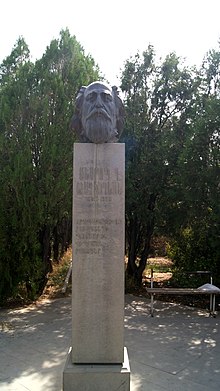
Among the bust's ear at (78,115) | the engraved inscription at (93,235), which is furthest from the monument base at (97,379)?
the bust's ear at (78,115)

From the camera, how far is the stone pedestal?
13.1 feet

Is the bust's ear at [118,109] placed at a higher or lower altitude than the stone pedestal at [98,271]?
higher

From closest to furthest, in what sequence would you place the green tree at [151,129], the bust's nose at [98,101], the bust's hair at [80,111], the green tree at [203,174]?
the bust's nose at [98,101] → the bust's hair at [80,111] → the green tree at [203,174] → the green tree at [151,129]

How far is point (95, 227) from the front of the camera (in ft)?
13.2

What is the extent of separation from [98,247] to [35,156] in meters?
5.87

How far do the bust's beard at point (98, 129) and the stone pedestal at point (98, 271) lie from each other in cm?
35

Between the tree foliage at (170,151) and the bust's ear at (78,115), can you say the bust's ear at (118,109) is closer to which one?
the bust's ear at (78,115)

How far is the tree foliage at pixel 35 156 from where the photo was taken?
875cm

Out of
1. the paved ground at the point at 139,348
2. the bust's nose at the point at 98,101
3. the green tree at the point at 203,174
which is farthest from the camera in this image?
the green tree at the point at 203,174

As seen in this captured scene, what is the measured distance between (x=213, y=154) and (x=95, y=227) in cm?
578

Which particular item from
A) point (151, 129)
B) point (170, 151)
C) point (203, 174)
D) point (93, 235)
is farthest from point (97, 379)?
point (151, 129)

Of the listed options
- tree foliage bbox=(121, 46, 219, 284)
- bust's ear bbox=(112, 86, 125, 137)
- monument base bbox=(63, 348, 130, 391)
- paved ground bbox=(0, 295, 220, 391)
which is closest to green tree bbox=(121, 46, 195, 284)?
Result: tree foliage bbox=(121, 46, 219, 284)

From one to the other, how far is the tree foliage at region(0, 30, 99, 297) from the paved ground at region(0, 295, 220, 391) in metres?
1.33

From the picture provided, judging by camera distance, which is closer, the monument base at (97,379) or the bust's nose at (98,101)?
the monument base at (97,379)
